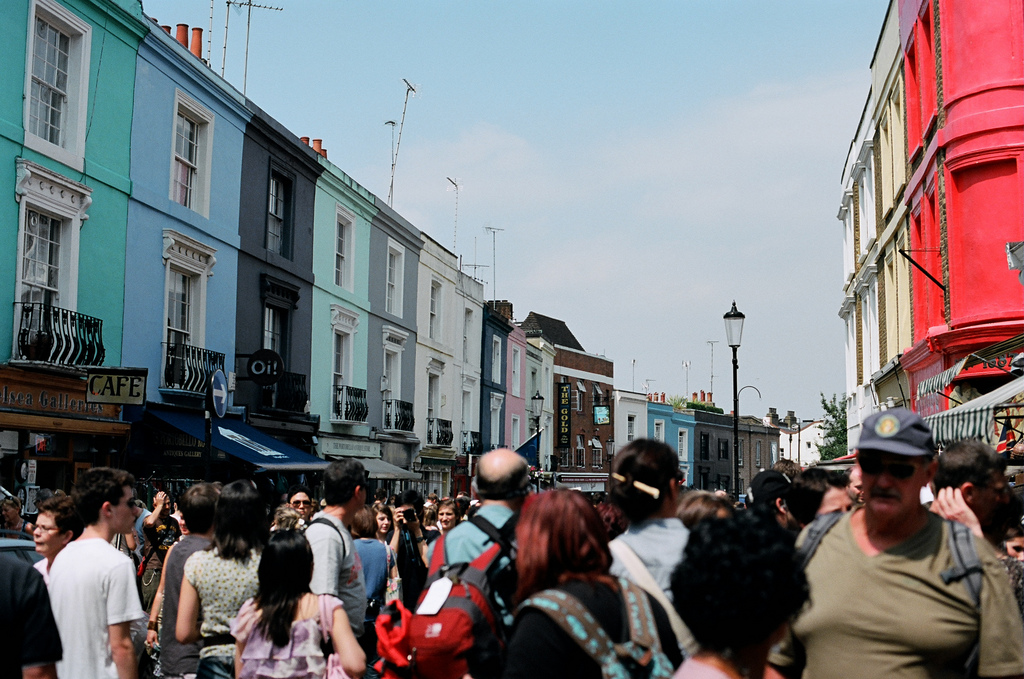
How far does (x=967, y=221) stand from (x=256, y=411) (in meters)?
13.9

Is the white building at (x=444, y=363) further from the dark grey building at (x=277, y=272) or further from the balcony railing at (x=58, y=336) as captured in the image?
the balcony railing at (x=58, y=336)

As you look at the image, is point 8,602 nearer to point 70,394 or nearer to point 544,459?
point 70,394

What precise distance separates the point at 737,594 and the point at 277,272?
20.9 meters

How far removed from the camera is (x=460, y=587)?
398 cm

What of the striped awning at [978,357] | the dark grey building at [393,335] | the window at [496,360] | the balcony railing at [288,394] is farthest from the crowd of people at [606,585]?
the window at [496,360]

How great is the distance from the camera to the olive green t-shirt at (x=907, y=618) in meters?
3.26

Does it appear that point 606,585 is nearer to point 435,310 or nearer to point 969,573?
point 969,573

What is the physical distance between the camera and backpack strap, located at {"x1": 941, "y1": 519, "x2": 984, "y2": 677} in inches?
129

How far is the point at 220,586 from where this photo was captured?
5406 millimetres

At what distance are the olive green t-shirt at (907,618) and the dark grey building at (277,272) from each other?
18029mm

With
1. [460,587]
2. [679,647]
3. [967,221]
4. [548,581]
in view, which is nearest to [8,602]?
[460,587]

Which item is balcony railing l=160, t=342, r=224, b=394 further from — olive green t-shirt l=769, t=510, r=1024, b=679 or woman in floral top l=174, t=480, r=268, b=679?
olive green t-shirt l=769, t=510, r=1024, b=679

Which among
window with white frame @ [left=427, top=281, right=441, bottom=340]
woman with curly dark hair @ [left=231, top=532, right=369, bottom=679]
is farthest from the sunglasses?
window with white frame @ [left=427, top=281, right=441, bottom=340]

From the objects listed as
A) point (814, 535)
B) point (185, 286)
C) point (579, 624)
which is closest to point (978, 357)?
point (814, 535)
